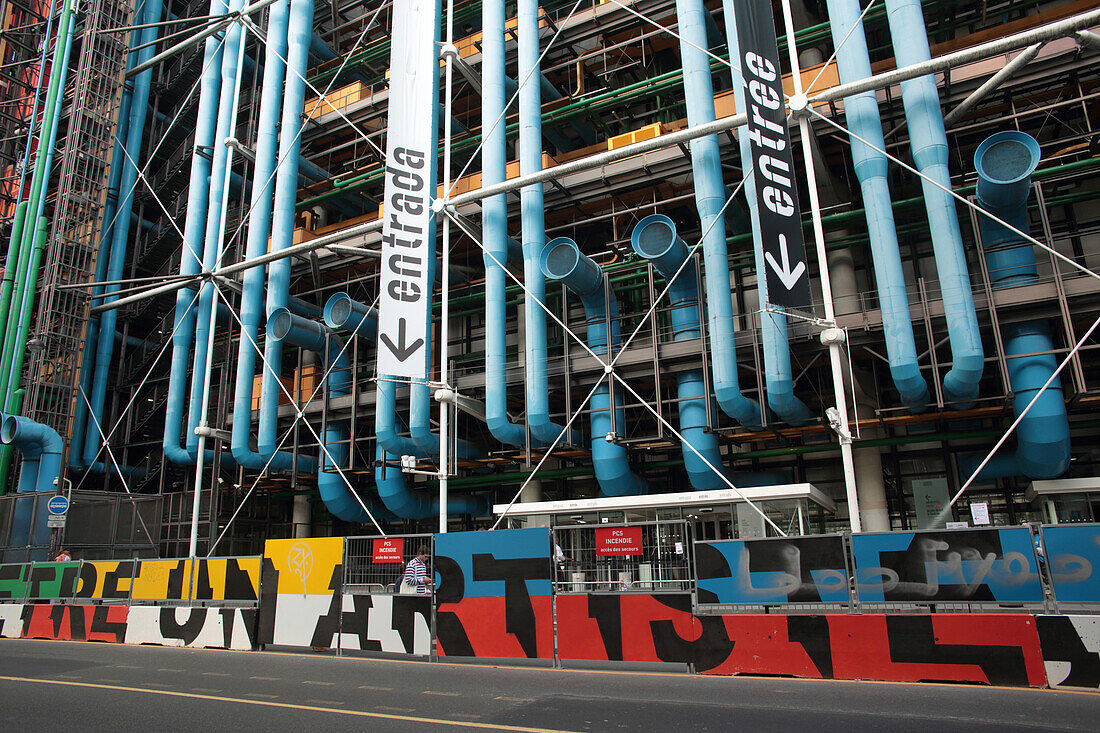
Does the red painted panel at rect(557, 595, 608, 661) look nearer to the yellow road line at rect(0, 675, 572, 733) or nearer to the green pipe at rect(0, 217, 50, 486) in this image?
the yellow road line at rect(0, 675, 572, 733)

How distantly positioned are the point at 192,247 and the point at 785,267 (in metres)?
20.8

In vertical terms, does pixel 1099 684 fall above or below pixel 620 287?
below

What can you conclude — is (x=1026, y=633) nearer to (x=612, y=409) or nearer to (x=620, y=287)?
(x=612, y=409)

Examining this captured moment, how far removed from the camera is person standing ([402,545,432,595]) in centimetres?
1159

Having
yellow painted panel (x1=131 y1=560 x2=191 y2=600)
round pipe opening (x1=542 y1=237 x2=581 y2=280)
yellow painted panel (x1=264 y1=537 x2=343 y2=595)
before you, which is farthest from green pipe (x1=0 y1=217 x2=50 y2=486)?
round pipe opening (x1=542 y1=237 x2=581 y2=280)

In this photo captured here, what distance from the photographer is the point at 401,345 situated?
15398 millimetres

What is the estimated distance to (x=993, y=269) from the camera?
14.5 meters

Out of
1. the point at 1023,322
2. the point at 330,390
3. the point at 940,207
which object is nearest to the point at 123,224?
the point at 330,390

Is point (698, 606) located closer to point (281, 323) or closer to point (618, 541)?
point (618, 541)

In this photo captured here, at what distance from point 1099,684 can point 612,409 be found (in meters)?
10.3

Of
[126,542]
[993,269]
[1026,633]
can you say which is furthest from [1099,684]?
[126,542]

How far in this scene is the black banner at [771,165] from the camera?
12.4 metres

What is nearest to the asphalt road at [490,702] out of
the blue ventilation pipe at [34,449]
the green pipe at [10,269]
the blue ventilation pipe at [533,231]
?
the blue ventilation pipe at [533,231]

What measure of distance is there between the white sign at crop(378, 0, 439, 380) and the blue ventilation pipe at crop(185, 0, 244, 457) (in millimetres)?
9247
